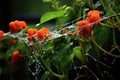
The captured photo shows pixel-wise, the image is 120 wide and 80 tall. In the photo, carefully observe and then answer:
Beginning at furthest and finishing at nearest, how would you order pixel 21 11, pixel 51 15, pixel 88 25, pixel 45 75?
pixel 21 11 → pixel 51 15 → pixel 45 75 → pixel 88 25

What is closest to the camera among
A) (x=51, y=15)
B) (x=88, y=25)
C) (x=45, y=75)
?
(x=88, y=25)

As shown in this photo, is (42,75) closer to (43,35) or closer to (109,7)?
(43,35)

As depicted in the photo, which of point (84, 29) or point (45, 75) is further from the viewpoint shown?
point (45, 75)

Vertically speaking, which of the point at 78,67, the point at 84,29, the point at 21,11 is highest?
the point at 84,29

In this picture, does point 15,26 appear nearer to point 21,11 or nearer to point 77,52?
point 77,52

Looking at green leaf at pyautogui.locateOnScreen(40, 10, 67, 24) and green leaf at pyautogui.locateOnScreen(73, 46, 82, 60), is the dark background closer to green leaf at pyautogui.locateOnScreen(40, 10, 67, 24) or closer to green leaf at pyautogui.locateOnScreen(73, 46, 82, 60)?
green leaf at pyautogui.locateOnScreen(40, 10, 67, 24)

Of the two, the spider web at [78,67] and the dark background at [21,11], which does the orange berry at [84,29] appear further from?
the dark background at [21,11]

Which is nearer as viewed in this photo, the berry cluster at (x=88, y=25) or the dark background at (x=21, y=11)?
the berry cluster at (x=88, y=25)

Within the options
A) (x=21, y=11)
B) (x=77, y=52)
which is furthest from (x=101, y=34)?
(x=21, y=11)

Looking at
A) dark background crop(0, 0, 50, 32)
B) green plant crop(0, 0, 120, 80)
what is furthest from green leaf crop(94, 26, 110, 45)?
dark background crop(0, 0, 50, 32)

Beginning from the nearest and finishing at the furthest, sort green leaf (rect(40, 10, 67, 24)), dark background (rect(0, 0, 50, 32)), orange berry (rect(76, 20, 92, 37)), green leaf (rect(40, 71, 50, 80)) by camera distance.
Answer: orange berry (rect(76, 20, 92, 37)) < green leaf (rect(40, 71, 50, 80)) < green leaf (rect(40, 10, 67, 24)) < dark background (rect(0, 0, 50, 32))

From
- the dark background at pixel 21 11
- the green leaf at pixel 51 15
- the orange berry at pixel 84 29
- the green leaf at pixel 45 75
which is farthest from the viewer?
the dark background at pixel 21 11

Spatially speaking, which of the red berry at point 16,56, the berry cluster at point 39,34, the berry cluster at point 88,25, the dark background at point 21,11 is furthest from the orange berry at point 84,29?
the dark background at point 21,11

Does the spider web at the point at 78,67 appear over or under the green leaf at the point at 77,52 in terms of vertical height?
under
